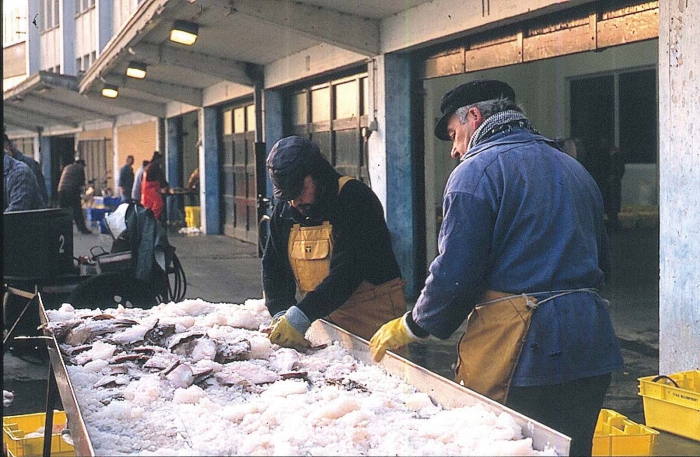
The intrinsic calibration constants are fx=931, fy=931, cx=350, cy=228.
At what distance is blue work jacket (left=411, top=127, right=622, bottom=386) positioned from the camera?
124 inches

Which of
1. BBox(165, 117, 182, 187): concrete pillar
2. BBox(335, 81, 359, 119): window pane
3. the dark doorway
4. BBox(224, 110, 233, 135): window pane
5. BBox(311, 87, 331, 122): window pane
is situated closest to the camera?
BBox(335, 81, 359, 119): window pane

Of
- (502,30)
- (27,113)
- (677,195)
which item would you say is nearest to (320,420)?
(677,195)

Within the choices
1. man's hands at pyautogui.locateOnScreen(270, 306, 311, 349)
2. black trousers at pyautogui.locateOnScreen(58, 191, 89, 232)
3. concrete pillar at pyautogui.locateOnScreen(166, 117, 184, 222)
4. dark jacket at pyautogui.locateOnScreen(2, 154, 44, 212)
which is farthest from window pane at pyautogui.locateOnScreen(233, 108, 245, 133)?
man's hands at pyautogui.locateOnScreen(270, 306, 311, 349)

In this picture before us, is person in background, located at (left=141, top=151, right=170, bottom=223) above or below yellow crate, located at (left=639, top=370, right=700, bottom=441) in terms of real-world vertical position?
above

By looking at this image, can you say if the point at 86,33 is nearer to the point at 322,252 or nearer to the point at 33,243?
the point at 33,243

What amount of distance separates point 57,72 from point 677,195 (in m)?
17.8

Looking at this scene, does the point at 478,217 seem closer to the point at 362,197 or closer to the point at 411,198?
the point at 362,197

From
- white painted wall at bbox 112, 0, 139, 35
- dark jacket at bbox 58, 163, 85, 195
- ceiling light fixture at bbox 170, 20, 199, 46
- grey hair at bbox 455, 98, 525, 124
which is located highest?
white painted wall at bbox 112, 0, 139, 35

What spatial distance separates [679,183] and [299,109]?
9540 millimetres

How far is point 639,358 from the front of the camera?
7773 mm

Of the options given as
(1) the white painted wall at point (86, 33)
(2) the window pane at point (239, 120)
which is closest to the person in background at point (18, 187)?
(1) the white painted wall at point (86, 33)

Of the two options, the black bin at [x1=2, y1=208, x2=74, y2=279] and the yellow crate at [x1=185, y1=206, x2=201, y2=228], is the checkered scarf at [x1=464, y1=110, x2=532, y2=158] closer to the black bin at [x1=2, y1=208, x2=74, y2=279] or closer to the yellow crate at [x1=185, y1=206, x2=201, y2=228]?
the black bin at [x1=2, y1=208, x2=74, y2=279]

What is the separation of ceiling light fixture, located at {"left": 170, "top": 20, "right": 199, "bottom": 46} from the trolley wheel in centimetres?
457

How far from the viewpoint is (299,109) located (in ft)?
48.6
